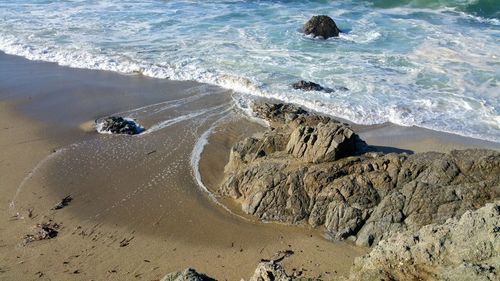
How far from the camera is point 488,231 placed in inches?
190

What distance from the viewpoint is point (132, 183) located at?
11891 mm

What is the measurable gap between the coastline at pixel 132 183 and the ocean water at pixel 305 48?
1.49 meters

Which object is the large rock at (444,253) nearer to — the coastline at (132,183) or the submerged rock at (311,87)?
the coastline at (132,183)

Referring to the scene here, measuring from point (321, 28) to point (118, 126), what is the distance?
13076 millimetres

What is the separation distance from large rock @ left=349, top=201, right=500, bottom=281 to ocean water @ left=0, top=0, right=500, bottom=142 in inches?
403

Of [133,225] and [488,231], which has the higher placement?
[488,231]

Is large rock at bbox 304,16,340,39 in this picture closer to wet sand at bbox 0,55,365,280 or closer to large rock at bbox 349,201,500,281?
wet sand at bbox 0,55,365,280

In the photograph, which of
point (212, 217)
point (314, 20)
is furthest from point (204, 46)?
point (212, 217)

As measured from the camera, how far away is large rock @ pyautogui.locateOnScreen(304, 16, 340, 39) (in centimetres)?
2395

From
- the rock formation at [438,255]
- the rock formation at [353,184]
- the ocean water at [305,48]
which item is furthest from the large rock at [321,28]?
the rock formation at [438,255]

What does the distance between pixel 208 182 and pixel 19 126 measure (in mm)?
6758

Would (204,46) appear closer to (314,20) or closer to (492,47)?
(314,20)

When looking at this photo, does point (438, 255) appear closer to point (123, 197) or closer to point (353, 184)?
point (353, 184)

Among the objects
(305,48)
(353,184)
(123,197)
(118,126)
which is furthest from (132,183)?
(305,48)
